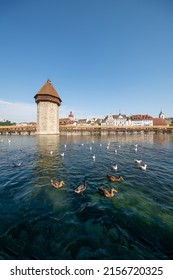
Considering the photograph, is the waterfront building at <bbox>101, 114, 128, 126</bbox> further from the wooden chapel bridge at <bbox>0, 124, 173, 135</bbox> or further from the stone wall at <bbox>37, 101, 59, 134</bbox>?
the stone wall at <bbox>37, 101, 59, 134</bbox>

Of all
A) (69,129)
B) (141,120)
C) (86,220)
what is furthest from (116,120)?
(86,220)

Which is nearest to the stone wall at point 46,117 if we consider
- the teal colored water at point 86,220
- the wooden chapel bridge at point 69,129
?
the wooden chapel bridge at point 69,129

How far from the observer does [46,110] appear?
52.2 meters

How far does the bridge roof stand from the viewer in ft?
171

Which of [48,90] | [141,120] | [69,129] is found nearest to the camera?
[48,90]

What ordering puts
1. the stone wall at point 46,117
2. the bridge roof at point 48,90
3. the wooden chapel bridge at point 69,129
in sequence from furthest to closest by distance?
the wooden chapel bridge at point 69,129, the bridge roof at point 48,90, the stone wall at point 46,117

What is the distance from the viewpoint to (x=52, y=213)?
248 inches

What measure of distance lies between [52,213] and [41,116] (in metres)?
49.4

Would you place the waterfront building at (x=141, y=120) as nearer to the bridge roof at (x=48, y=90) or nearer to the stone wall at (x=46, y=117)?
the bridge roof at (x=48, y=90)

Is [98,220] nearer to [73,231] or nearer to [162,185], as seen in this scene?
[73,231]

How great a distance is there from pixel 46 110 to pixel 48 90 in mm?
7279

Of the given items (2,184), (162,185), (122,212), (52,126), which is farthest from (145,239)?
(52,126)

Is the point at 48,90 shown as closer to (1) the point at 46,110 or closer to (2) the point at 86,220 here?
(1) the point at 46,110

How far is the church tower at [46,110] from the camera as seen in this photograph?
170ft
